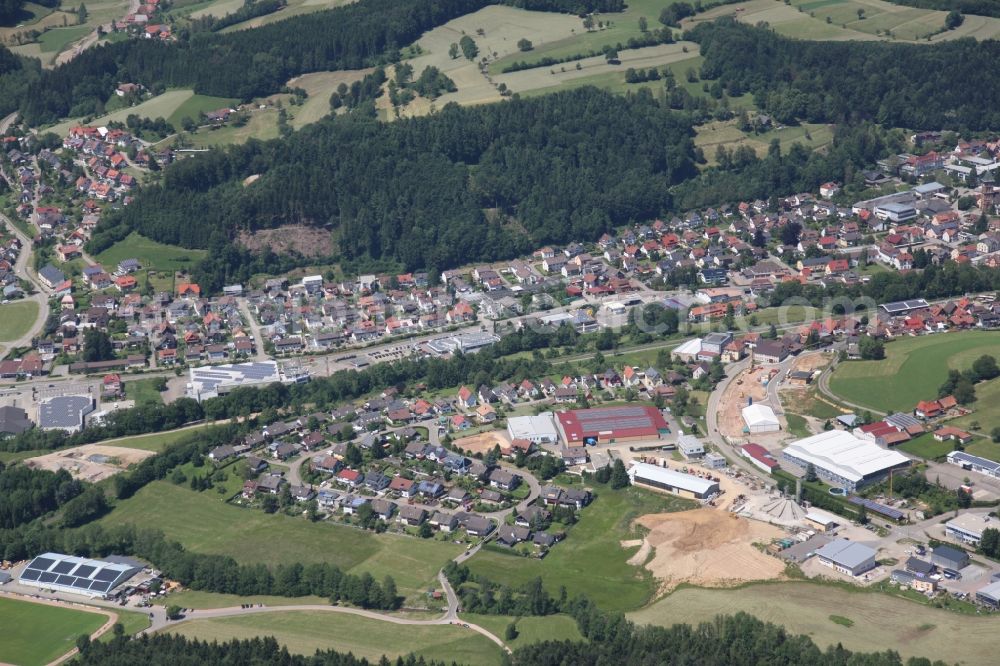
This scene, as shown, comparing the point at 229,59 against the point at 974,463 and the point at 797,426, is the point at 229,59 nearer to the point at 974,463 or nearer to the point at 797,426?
the point at 797,426

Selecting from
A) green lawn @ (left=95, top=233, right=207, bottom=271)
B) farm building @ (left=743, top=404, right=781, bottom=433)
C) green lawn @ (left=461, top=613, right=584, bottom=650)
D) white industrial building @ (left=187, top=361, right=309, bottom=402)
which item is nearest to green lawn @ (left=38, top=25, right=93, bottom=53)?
green lawn @ (left=95, top=233, right=207, bottom=271)

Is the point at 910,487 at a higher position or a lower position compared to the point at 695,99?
lower

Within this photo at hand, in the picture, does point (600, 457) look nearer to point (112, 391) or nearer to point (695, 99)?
point (112, 391)

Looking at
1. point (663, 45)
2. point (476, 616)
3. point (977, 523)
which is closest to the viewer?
point (476, 616)

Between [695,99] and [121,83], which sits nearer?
[695,99]

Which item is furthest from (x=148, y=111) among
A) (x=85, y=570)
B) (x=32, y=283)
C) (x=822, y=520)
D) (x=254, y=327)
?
(x=822, y=520)

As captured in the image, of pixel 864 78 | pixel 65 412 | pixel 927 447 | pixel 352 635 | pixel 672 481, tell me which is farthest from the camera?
pixel 864 78

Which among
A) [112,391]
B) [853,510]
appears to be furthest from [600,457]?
[112,391]
